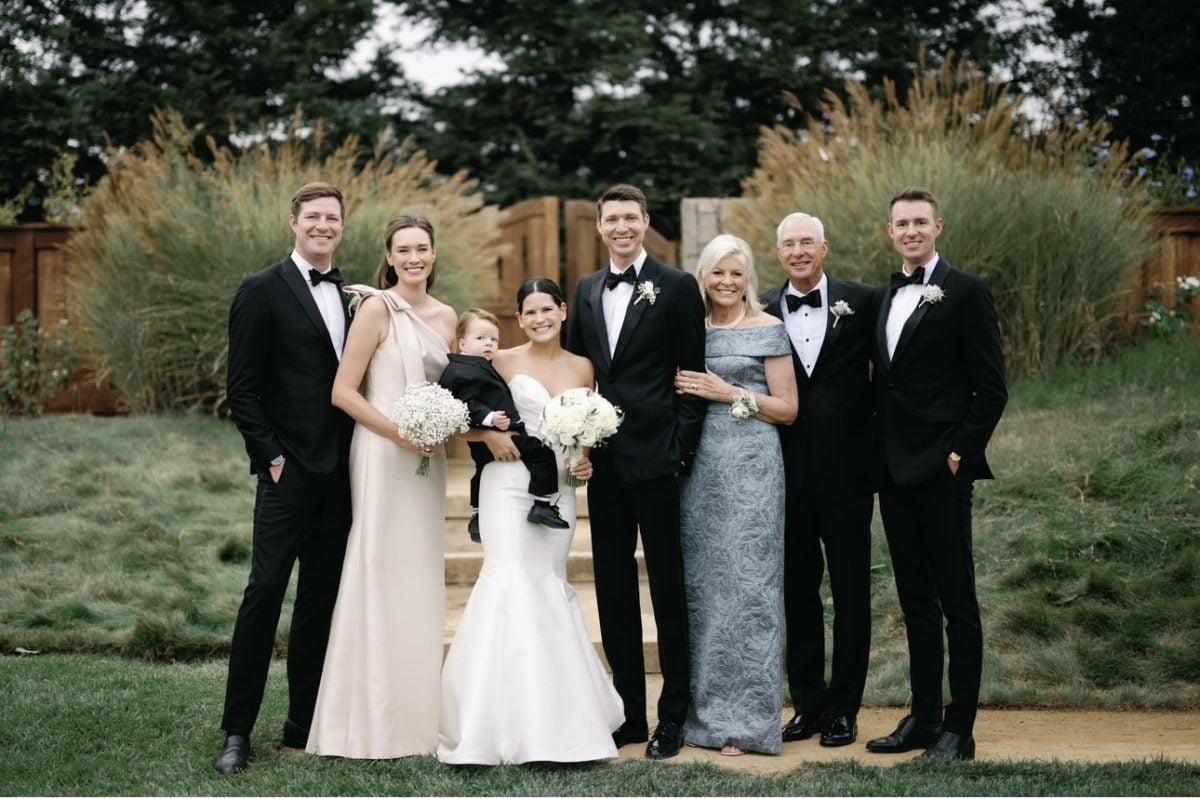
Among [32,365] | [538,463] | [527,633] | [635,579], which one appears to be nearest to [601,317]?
[538,463]

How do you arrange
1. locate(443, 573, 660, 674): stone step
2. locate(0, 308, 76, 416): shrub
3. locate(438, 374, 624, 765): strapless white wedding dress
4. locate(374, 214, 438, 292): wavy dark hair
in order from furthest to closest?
1. locate(0, 308, 76, 416): shrub
2. locate(443, 573, 660, 674): stone step
3. locate(374, 214, 438, 292): wavy dark hair
4. locate(438, 374, 624, 765): strapless white wedding dress

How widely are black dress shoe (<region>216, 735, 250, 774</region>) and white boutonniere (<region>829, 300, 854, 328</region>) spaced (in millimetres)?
2753

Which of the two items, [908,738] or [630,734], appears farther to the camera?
[630,734]

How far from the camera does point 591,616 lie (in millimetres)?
6766

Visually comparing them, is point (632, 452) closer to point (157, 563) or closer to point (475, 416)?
point (475, 416)

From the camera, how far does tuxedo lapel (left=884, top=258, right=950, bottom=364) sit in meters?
4.72

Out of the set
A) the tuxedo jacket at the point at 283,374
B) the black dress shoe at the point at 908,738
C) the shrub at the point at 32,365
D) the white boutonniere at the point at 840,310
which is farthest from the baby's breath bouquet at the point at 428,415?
the shrub at the point at 32,365

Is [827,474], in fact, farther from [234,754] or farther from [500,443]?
[234,754]

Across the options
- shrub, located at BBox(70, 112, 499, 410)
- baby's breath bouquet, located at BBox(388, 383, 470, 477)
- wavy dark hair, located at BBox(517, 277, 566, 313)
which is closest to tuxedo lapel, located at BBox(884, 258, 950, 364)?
wavy dark hair, located at BBox(517, 277, 566, 313)

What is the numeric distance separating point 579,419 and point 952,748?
1.85m

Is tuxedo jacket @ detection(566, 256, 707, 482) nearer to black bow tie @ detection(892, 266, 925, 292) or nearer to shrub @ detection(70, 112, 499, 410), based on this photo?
black bow tie @ detection(892, 266, 925, 292)

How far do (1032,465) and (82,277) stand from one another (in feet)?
24.4

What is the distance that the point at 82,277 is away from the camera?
10.2 meters

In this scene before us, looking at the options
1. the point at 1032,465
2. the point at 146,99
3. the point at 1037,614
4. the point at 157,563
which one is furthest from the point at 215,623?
the point at 146,99
